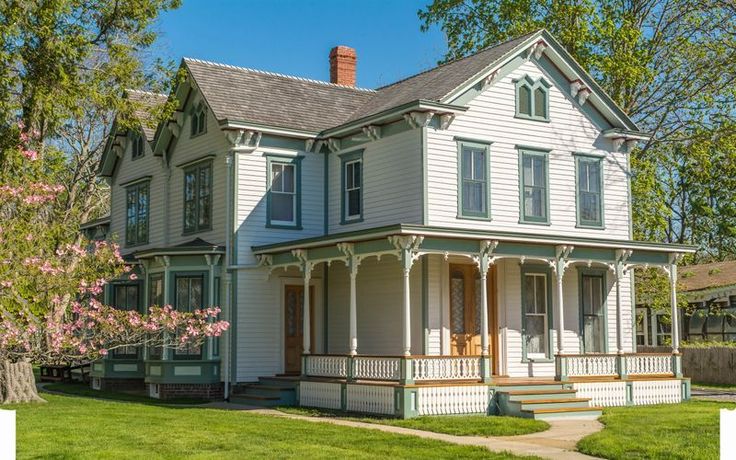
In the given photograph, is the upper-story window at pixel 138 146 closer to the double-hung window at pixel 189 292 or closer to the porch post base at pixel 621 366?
the double-hung window at pixel 189 292

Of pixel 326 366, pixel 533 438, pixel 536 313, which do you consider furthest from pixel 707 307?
pixel 533 438

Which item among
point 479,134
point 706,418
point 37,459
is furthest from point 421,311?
point 37,459

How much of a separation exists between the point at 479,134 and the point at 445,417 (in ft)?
25.1

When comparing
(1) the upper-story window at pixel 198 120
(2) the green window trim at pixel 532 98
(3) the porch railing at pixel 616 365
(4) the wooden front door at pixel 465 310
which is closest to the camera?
(3) the porch railing at pixel 616 365

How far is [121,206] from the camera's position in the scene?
31844mm

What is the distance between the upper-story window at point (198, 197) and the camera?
26344 mm

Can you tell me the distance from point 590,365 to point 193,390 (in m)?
10.3

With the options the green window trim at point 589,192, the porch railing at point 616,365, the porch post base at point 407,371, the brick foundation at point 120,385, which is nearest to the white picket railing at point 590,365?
the porch railing at point 616,365

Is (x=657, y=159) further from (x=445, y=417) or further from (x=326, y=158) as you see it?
(x=445, y=417)

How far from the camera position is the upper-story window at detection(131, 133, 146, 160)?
30750 mm

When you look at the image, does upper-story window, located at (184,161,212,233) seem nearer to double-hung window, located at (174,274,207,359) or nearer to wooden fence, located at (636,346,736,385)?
double-hung window, located at (174,274,207,359)

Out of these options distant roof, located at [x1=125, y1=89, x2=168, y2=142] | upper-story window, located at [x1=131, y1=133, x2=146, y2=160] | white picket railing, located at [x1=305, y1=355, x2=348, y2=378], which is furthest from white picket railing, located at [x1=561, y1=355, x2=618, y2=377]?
upper-story window, located at [x1=131, y1=133, x2=146, y2=160]

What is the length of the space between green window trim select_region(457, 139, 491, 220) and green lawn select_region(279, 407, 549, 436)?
5403 mm

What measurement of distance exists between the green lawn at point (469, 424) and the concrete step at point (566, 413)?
590 millimetres
